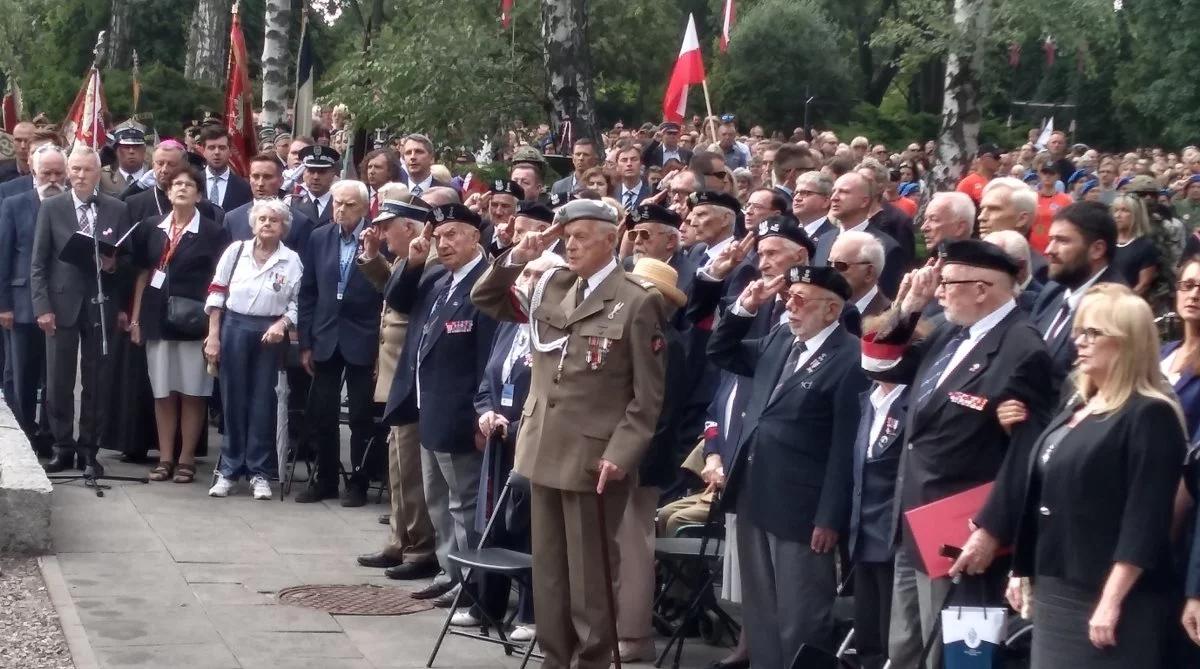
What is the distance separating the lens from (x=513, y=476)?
7.70 metres

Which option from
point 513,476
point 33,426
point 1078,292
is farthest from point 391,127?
point 1078,292

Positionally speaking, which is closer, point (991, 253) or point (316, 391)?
point (991, 253)

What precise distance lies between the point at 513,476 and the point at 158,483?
4811mm

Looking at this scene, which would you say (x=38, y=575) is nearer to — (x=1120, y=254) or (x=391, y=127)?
(x=1120, y=254)

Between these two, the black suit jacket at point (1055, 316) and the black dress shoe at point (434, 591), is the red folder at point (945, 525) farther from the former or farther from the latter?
the black dress shoe at point (434, 591)

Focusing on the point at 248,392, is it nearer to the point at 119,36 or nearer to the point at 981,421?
the point at 981,421

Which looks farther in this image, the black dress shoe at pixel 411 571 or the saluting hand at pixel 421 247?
the black dress shoe at pixel 411 571

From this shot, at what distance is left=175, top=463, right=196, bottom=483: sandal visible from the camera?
1173cm

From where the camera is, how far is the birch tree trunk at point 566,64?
57.3 ft

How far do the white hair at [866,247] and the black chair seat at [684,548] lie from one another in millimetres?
1544

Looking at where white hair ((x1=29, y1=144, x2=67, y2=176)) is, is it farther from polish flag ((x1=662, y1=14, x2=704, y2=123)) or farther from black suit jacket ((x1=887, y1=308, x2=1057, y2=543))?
black suit jacket ((x1=887, y1=308, x2=1057, y2=543))

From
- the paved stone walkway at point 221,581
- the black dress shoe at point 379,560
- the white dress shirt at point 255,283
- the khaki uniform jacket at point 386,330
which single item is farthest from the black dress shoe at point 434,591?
the white dress shirt at point 255,283

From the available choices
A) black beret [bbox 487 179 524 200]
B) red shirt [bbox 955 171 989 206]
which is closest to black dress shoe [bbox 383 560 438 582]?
black beret [bbox 487 179 524 200]

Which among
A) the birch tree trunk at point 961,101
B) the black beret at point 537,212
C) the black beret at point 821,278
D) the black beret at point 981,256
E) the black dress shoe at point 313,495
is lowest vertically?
the black dress shoe at point 313,495
